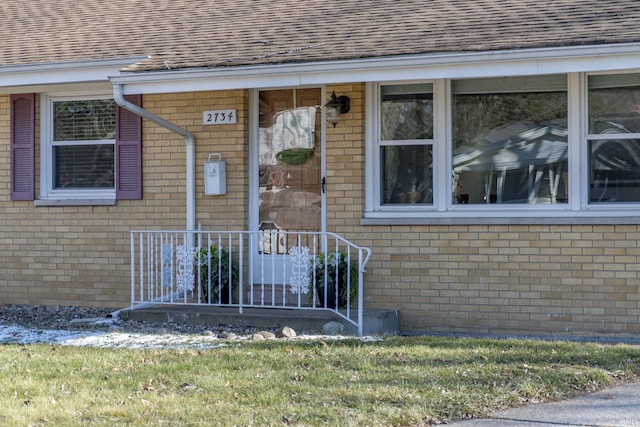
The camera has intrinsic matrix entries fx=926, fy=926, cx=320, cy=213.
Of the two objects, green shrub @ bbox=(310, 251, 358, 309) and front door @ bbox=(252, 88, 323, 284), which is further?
front door @ bbox=(252, 88, 323, 284)

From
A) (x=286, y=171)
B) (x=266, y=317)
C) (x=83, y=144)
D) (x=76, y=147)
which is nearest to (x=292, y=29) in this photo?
(x=286, y=171)

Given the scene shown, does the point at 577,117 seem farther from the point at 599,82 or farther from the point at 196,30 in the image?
the point at 196,30

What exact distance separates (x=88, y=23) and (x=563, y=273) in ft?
22.4

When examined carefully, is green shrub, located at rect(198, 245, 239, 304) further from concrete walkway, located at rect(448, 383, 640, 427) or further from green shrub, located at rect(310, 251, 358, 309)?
concrete walkway, located at rect(448, 383, 640, 427)

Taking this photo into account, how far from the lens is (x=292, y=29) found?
10406 mm

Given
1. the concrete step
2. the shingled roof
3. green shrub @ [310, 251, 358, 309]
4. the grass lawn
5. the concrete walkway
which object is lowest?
the concrete walkway

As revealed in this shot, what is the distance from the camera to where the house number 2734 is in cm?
1062

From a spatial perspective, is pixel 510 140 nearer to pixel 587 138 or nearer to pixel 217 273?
pixel 587 138

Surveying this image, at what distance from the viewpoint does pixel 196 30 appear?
1103 centimetres

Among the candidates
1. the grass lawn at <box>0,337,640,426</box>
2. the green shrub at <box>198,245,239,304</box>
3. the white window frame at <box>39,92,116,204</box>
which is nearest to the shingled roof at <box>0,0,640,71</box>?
the white window frame at <box>39,92,116,204</box>

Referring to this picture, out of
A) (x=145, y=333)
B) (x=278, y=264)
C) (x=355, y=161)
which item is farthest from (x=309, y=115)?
(x=145, y=333)

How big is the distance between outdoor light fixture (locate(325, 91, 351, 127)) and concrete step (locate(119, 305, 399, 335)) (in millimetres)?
2148

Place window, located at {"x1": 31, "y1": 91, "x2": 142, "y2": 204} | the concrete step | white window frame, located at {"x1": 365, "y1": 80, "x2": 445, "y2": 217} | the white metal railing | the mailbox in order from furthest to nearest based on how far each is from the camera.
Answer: window, located at {"x1": 31, "y1": 91, "x2": 142, "y2": 204}, the mailbox, white window frame, located at {"x1": 365, "y1": 80, "x2": 445, "y2": 217}, the white metal railing, the concrete step

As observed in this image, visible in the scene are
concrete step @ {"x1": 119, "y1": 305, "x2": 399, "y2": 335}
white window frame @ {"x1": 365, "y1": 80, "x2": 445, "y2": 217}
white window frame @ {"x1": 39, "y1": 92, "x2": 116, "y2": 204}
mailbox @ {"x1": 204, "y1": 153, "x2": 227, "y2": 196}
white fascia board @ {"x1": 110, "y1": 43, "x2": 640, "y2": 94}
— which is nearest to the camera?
white fascia board @ {"x1": 110, "y1": 43, "x2": 640, "y2": 94}
